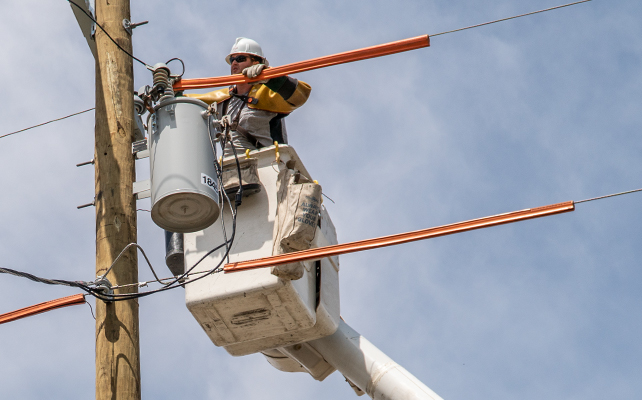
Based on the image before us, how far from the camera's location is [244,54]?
26.5 feet

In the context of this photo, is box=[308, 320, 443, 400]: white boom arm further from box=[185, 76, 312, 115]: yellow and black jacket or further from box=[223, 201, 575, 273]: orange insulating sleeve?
box=[223, 201, 575, 273]: orange insulating sleeve

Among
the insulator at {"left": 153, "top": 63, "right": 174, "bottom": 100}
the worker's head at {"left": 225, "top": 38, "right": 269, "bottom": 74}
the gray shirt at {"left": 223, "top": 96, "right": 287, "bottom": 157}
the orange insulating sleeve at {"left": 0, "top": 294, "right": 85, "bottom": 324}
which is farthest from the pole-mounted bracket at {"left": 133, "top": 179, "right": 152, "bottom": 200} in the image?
the worker's head at {"left": 225, "top": 38, "right": 269, "bottom": 74}

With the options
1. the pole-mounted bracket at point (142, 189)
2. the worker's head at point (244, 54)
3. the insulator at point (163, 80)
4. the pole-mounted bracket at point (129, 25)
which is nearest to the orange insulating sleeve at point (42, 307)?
the pole-mounted bracket at point (142, 189)

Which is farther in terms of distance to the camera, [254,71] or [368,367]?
[368,367]

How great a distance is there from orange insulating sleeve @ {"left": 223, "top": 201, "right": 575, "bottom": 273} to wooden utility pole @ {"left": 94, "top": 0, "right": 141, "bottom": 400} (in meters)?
0.68

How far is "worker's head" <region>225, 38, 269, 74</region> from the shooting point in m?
8.09

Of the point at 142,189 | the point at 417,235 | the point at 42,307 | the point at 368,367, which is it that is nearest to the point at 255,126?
the point at 142,189

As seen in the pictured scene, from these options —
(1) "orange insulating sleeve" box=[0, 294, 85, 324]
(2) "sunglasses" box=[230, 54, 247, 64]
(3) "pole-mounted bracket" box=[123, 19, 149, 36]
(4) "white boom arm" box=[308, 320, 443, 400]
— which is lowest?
(4) "white boom arm" box=[308, 320, 443, 400]

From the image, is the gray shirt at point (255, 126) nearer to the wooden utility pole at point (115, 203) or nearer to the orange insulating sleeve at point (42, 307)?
the wooden utility pole at point (115, 203)

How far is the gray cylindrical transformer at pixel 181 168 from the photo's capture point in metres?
5.68

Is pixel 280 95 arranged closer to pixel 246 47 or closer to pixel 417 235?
pixel 246 47

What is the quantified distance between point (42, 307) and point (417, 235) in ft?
7.41

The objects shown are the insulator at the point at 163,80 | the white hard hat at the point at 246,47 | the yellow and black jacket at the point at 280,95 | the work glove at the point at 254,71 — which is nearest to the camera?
the insulator at the point at 163,80

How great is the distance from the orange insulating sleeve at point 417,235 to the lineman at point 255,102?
5.89 ft
